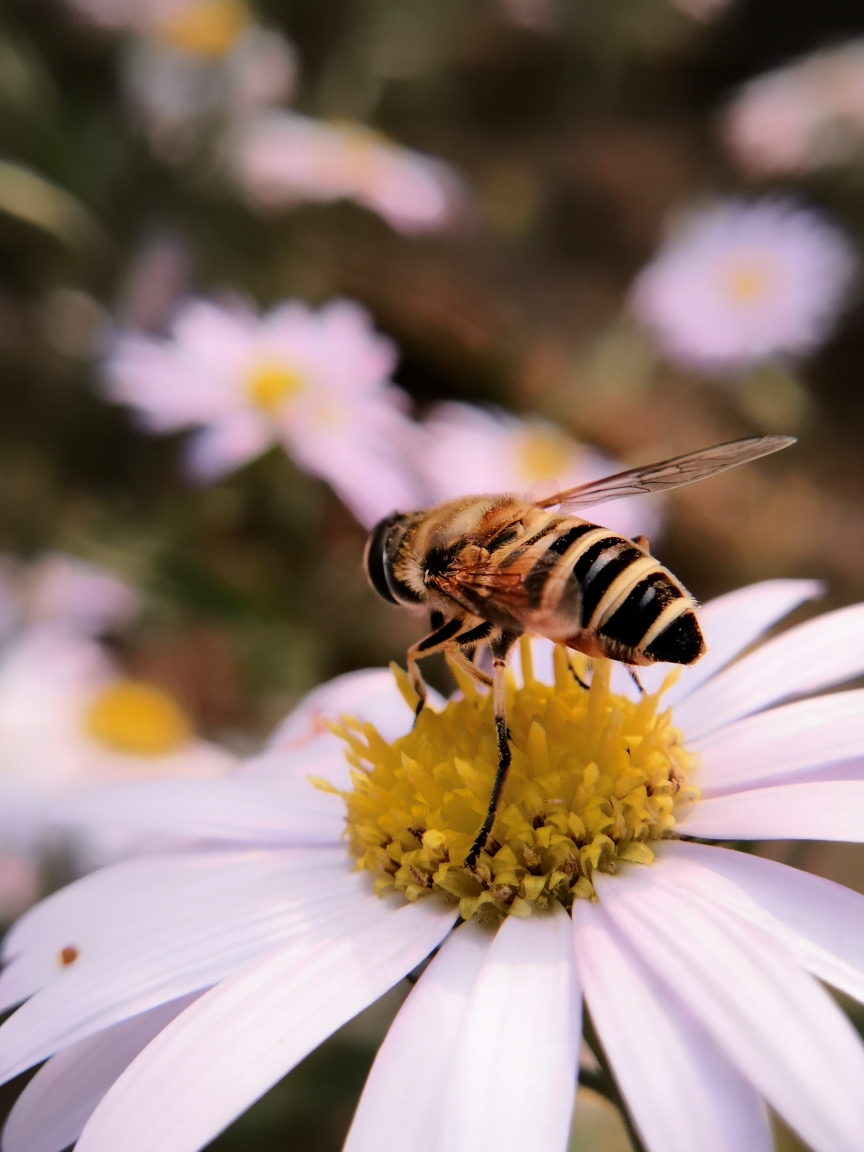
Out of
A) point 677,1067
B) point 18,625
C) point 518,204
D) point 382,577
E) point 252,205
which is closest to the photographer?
point 677,1067

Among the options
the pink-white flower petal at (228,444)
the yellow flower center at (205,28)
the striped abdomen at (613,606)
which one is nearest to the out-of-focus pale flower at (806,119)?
the yellow flower center at (205,28)

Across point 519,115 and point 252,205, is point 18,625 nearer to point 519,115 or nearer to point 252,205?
point 252,205

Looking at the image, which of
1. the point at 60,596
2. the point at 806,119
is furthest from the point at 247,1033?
the point at 806,119

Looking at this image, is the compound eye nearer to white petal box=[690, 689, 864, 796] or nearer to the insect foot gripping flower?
white petal box=[690, 689, 864, 796]

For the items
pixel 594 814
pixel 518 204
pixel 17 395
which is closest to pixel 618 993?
pixel 594 814

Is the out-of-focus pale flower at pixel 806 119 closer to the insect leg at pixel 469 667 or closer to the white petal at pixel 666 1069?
the insect leg at pixel 469 667

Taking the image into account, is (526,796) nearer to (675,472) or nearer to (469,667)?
(469,667)

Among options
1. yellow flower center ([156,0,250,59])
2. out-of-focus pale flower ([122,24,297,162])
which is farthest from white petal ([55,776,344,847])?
yellow flower center ([156,0,250,59])
